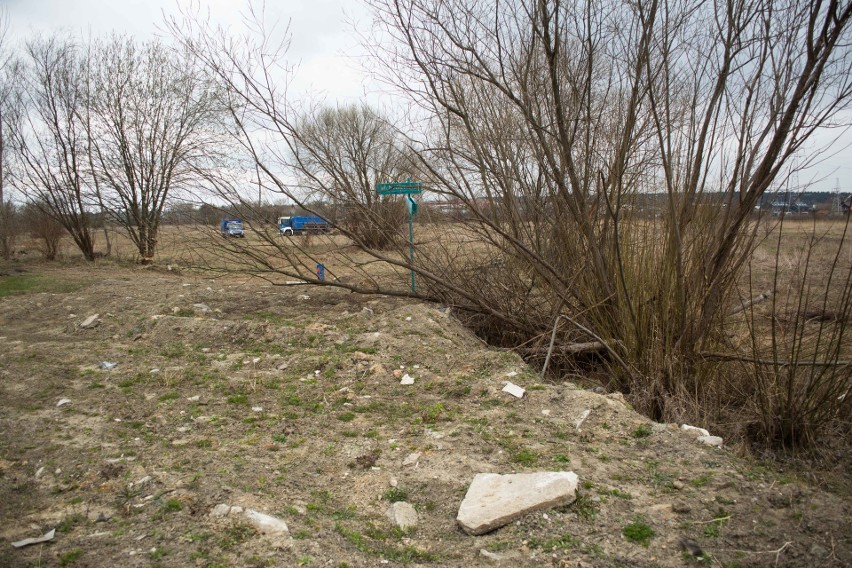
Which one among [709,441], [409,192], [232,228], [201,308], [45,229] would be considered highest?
[409,192]

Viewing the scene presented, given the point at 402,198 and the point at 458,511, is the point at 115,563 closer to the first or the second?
the point at 458,511

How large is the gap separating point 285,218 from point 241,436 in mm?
3468

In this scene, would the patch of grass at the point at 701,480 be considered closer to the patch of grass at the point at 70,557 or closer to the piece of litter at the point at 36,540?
the patch of grass at the point at 70,557

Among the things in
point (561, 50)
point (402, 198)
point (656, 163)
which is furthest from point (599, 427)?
point (402, 198)

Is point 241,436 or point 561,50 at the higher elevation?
point 561,50

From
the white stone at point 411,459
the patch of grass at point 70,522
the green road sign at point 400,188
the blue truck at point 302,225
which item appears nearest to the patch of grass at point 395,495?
the white stone at point 411,459

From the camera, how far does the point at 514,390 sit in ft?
13.1

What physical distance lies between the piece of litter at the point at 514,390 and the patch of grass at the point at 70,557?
2.53 metres

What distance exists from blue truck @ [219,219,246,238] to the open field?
1.36 metres

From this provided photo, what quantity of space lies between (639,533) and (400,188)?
459cm

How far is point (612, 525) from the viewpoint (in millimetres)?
2461

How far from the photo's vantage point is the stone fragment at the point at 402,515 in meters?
2.58

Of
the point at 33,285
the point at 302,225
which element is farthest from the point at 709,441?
the point at 33,285

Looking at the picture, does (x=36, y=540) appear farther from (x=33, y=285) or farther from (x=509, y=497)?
(x=33, y=285)
